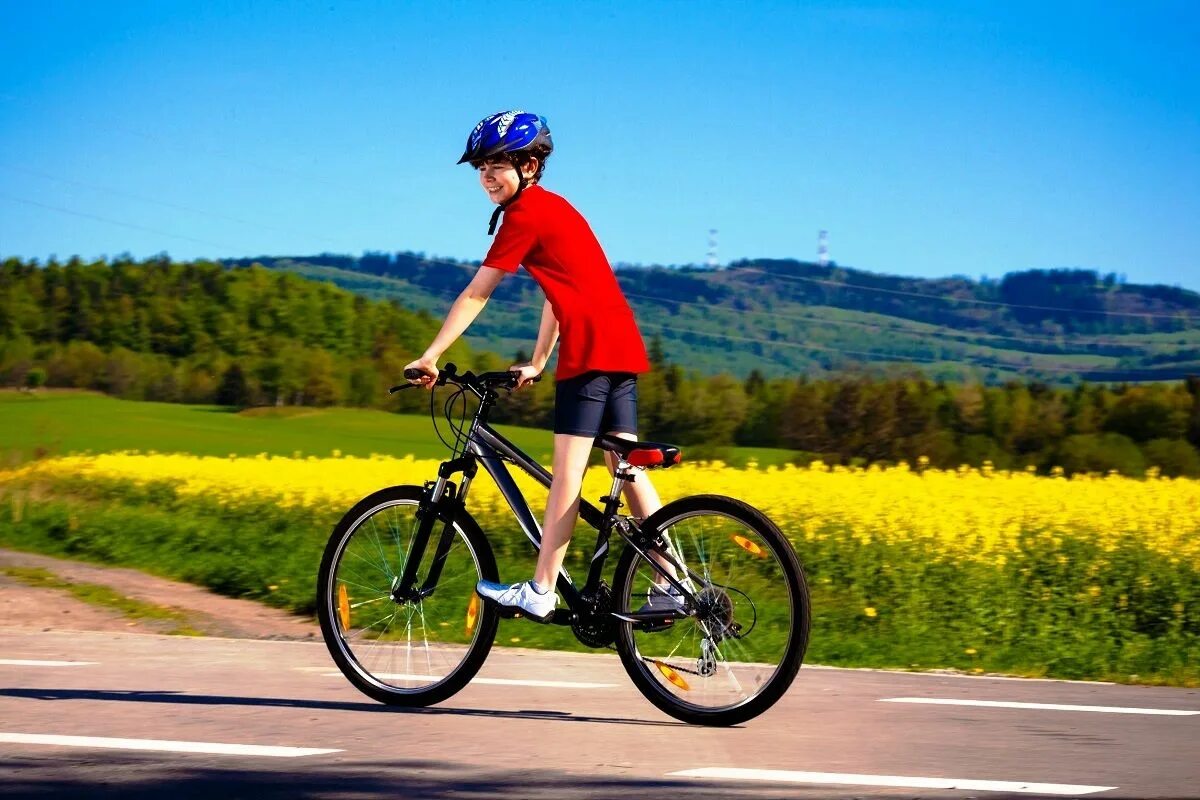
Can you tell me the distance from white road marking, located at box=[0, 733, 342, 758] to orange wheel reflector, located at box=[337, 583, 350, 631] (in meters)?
1.41

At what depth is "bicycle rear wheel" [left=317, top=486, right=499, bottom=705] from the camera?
6.53 m

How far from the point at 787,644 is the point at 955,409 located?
3635cm

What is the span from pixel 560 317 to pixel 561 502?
0.71 meters

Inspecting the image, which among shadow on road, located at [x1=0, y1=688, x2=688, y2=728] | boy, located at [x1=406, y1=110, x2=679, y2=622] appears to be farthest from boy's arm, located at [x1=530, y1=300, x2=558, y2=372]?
shadow on road, located at [x1=0, y1=688, x2=688, y2=728]

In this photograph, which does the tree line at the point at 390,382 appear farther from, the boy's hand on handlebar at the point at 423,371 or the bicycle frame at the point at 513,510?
the boy's hand on handlebar at the point at 423,371

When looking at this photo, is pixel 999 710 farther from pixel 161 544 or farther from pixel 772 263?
pixel 772 263

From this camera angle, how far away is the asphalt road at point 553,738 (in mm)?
4727

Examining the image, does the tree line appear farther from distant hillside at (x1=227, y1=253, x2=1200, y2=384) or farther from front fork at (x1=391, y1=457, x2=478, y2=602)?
distant hillside at (x1=227, y1=253, x2=1200, y2=384)

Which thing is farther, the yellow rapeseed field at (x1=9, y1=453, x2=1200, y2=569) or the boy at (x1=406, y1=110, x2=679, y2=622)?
the yellow rapeseed field at (x1=9, y1=453, x2=1200, y2=569)

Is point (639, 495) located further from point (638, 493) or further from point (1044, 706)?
point (1044, 706)

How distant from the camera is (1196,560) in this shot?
1227cm

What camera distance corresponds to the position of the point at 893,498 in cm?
1457

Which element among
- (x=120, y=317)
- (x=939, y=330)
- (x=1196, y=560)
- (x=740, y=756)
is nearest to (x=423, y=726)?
(x=740, y=756)

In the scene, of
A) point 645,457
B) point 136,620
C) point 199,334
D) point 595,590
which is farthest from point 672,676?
point 199,334
